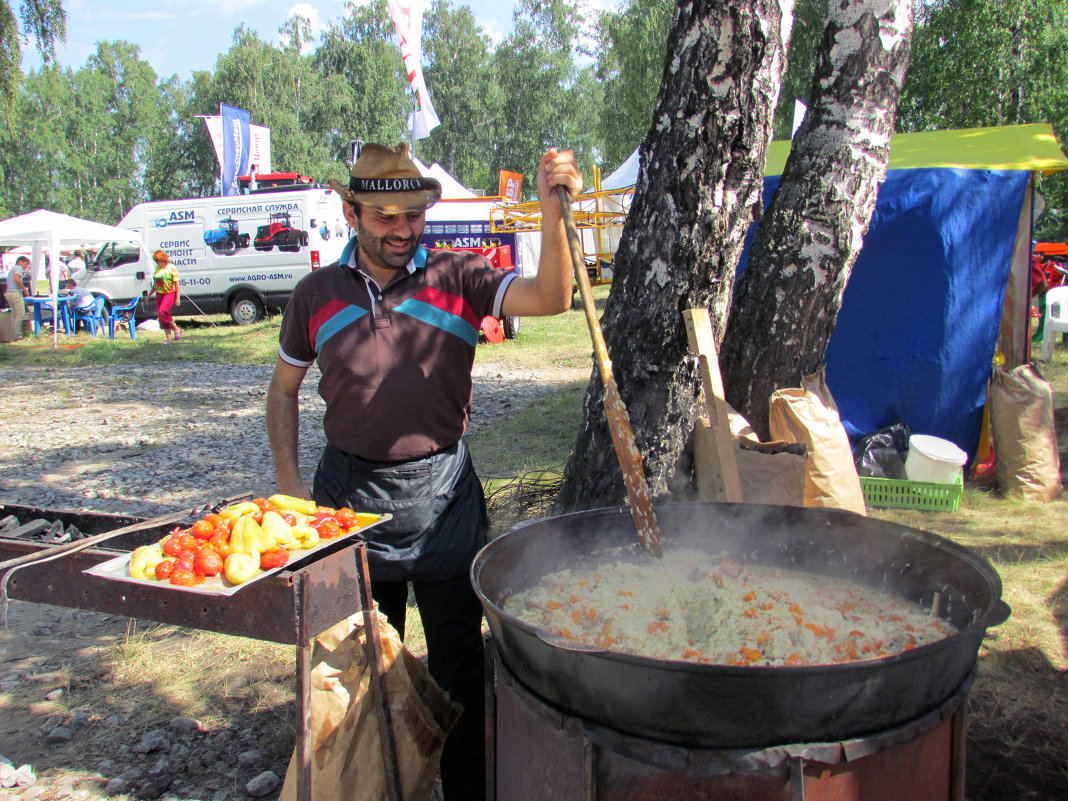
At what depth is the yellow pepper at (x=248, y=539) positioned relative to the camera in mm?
1938

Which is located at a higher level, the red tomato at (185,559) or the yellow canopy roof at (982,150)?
the yellow canopy roof at (982,150)

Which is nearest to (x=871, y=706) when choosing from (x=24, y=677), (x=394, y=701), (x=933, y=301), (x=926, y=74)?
(x=394, y=701)

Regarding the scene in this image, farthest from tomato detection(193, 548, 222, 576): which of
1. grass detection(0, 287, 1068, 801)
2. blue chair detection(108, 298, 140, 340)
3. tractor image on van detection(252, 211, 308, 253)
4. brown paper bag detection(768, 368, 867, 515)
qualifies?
blue chair detection(108, 298, 140, 340)

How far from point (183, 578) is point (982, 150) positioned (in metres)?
6.44

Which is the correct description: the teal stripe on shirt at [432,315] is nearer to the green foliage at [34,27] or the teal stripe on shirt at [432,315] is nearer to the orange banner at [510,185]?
the green foliage at [34,27]

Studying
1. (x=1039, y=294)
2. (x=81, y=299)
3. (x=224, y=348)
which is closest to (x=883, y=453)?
(x=1039, y=294)

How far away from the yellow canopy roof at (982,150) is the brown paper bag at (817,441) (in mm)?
3072

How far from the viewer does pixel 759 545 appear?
2695 mm

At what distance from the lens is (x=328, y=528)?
2117mm

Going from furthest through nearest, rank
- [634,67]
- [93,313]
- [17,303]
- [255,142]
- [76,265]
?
[634,67] → [255,142] → [76,265] → [93,313] → [17,303]

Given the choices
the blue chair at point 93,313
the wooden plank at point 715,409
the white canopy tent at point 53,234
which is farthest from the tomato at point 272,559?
the blue chair at point 93,313

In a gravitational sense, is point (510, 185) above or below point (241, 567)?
above

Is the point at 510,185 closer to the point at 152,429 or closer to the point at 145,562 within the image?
the point at 152,429

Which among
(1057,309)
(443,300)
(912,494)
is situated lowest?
(912,494)
